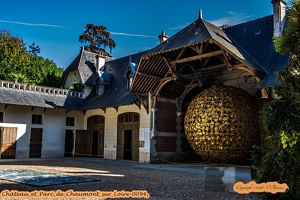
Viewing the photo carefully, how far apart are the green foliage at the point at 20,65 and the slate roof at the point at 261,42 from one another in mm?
16057

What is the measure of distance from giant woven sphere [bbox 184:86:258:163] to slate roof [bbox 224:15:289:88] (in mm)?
1509

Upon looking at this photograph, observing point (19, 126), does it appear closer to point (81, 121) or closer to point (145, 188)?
point (81, 121)

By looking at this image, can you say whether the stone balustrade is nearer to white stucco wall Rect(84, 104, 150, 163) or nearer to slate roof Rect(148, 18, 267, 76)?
white stucco wall Rect(84, 104, 150, 163)

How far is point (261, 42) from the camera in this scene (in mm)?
13086

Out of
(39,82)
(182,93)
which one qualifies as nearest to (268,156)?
(182,93)

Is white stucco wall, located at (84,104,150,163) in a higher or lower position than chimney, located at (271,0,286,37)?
lower

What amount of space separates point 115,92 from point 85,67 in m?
5.09

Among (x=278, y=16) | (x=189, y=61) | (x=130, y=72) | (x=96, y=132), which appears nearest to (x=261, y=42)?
(x=278, y=16)

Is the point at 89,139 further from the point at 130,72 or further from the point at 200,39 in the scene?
the point at 200,39

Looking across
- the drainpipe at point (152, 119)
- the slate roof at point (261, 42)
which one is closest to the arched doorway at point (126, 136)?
the drainpipe at point (152, 119)

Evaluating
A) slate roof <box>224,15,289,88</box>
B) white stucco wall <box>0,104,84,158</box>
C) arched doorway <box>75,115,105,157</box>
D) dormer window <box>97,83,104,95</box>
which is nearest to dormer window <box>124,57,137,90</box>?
dormer window <box>97,83,104,95</box>

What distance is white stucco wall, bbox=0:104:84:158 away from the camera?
16453 mm

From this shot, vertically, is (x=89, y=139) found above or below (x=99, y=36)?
below

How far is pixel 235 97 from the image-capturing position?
11.6 meters
